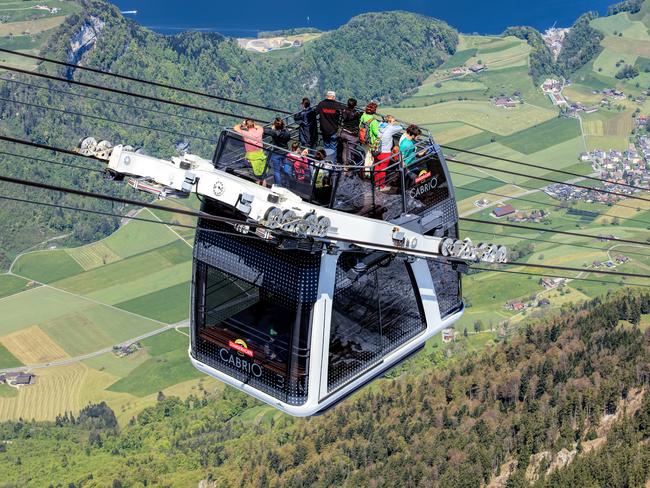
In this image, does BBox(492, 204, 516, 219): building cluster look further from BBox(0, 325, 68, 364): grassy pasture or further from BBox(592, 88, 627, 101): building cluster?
BBox(592, 88, 627, 101): building cluster

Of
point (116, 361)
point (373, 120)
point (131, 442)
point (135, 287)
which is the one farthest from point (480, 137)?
point (373, 120)

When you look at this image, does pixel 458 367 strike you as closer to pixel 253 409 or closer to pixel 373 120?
pixel 253 409

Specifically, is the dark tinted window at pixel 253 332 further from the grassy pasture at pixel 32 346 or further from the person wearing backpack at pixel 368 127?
the grassy pasture at pixel 32 346

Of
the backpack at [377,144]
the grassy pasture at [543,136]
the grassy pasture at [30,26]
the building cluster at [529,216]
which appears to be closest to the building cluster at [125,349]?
the building cluster at [529,216]

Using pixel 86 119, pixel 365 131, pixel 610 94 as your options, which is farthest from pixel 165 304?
pixel 610 94

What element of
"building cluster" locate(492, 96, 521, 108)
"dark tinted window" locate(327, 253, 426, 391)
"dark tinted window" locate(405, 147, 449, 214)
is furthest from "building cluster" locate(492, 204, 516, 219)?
"dark tinted window" locate(327, 253, 426, 391)

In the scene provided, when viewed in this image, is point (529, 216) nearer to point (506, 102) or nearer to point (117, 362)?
point (506, 102)
